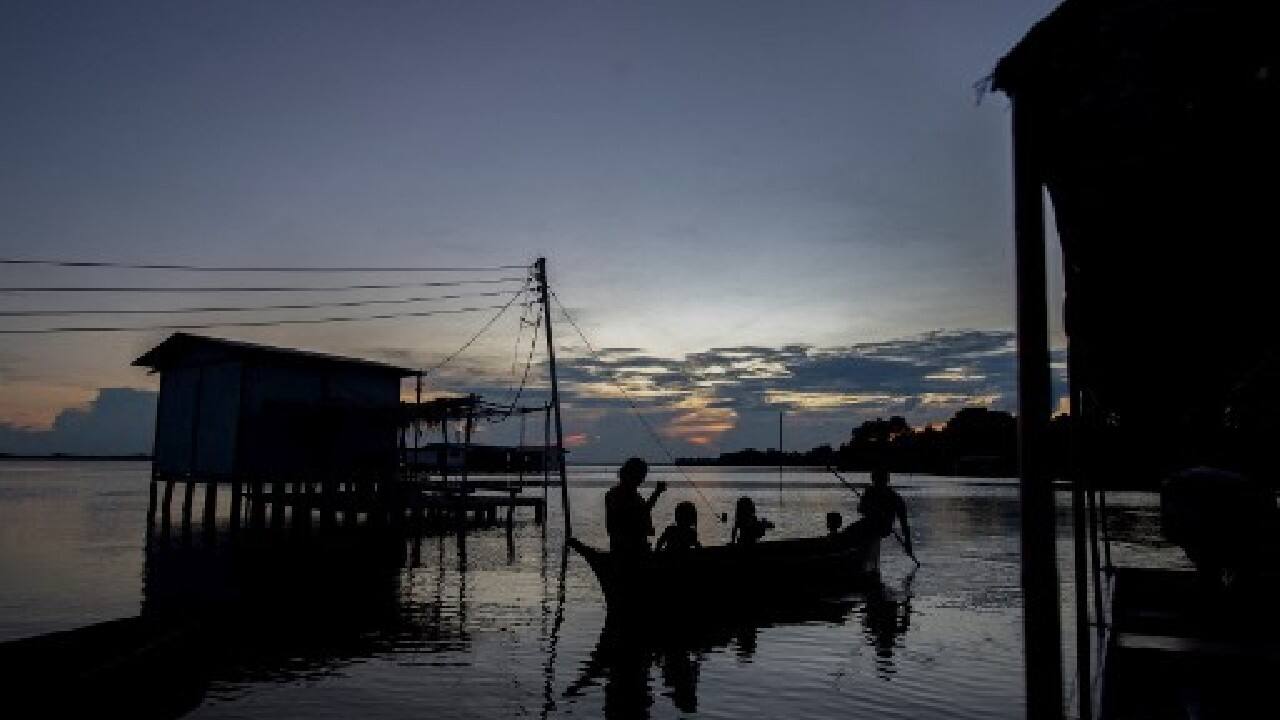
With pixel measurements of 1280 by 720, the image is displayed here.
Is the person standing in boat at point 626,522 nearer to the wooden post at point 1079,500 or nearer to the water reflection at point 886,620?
the water reflection at point 886,620

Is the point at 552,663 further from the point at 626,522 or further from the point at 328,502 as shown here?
the point at 328,502

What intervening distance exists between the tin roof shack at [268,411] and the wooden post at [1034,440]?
1060 inches

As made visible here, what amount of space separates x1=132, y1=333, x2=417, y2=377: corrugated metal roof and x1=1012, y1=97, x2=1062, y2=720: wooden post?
2692 cm

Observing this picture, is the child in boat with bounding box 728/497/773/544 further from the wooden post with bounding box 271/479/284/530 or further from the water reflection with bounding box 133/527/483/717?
the wooden post with bounding box 271/479/284/530

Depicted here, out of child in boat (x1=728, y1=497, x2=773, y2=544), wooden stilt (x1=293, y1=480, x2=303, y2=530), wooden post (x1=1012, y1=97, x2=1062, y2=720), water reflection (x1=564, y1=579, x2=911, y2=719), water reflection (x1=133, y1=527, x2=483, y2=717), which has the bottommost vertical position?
water reflection (x1=133, y1=527, x2=483, y2=717)

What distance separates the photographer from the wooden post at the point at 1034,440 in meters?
4.23

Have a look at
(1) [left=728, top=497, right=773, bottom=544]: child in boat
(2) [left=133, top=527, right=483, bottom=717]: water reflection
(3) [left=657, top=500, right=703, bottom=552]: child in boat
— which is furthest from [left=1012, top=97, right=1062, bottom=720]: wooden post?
(1) [left=728, top=497, right=773, bottom=544]: child in boat

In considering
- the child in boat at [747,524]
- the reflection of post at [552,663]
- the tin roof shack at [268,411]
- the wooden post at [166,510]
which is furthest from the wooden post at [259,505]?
the child in boat at [747,524]

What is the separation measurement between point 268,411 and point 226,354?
2333 millimetres

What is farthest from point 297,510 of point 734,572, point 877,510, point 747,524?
point 877,510

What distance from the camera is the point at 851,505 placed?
60938 mm

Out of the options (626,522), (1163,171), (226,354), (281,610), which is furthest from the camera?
(226,354)

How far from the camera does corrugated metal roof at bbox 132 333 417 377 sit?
89.5 ft

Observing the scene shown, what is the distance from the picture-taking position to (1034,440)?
14.3 feet
